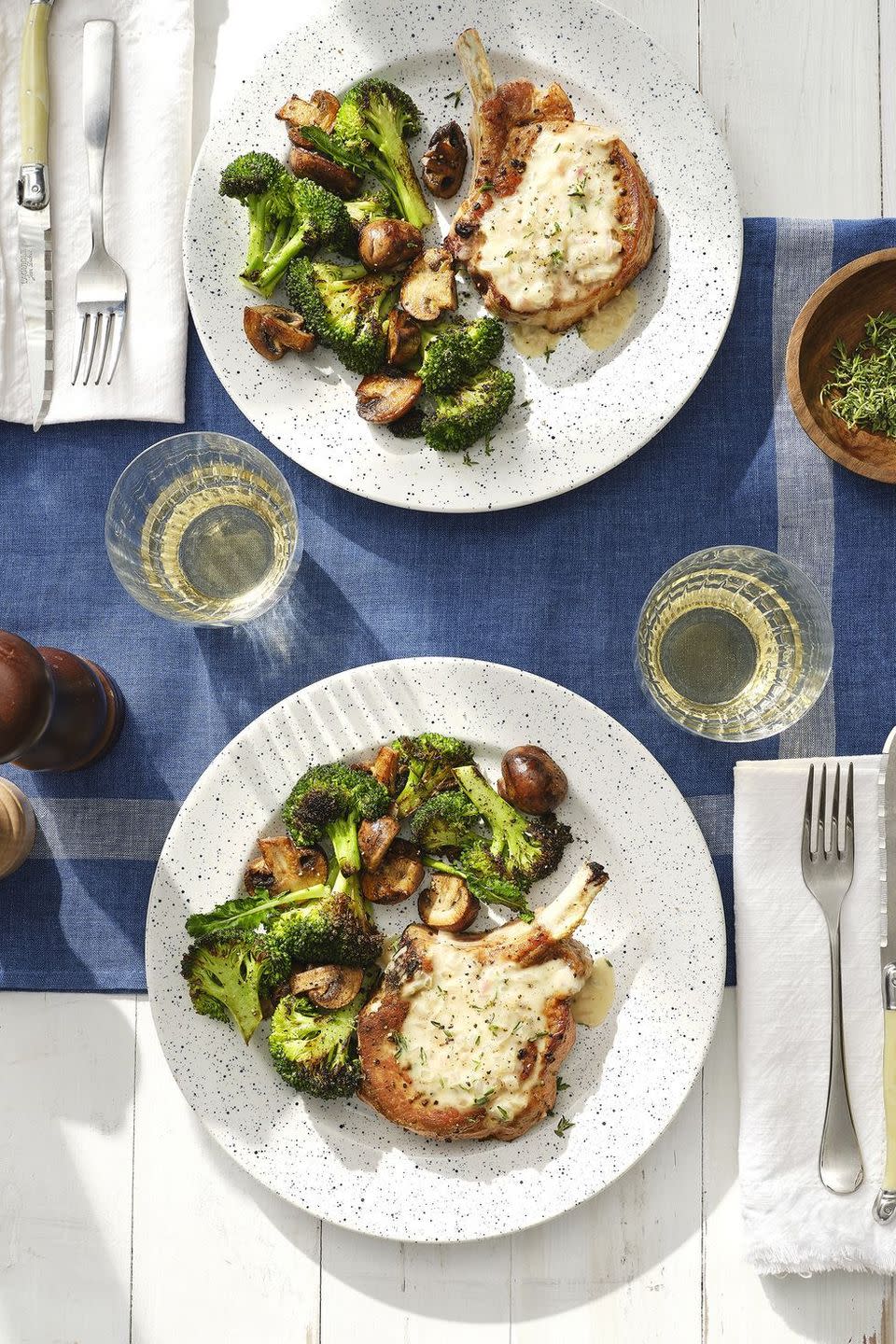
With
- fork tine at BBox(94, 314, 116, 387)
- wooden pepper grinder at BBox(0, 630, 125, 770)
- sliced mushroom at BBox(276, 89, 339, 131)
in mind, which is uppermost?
sliced mushroom at BBox(276, 89, 339, 131)

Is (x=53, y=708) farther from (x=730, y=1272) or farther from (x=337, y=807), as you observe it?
(x=730, y=1272)

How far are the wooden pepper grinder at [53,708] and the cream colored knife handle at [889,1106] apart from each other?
6.41ft

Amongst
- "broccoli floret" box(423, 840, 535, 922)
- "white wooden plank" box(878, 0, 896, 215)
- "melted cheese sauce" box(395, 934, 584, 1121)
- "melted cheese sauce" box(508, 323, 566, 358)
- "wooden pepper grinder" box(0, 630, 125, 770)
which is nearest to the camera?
"wooden pepper grinder" box(0, 630, 125, 770)

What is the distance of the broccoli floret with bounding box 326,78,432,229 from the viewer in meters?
2.60

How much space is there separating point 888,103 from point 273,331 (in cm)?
163

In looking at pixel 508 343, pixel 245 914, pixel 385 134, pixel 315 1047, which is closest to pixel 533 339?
pixel 508 343

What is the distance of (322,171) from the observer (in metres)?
2.60

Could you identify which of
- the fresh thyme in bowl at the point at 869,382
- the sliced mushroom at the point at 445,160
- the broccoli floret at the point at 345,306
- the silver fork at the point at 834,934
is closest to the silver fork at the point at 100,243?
the broccoli floret at the point at 345,306

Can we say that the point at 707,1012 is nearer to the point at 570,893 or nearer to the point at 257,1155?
the point at 570,893

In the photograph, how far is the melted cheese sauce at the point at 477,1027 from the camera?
244 centimetres

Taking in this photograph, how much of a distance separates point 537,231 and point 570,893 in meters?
1.51

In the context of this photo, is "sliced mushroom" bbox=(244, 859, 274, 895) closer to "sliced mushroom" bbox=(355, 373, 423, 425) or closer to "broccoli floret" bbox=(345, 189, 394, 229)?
"sliced mushroom" bbox=(355, 373, 423, 425)

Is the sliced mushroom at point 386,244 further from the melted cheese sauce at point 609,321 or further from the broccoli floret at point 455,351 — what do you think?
the melted cheese sauce at point 609,321

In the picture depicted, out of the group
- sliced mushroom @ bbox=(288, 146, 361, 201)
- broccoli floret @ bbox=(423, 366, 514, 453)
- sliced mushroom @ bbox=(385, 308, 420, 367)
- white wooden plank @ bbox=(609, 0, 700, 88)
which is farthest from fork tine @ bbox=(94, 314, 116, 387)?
white wooden plank @ bbox=(609, 0, 700, 88)
